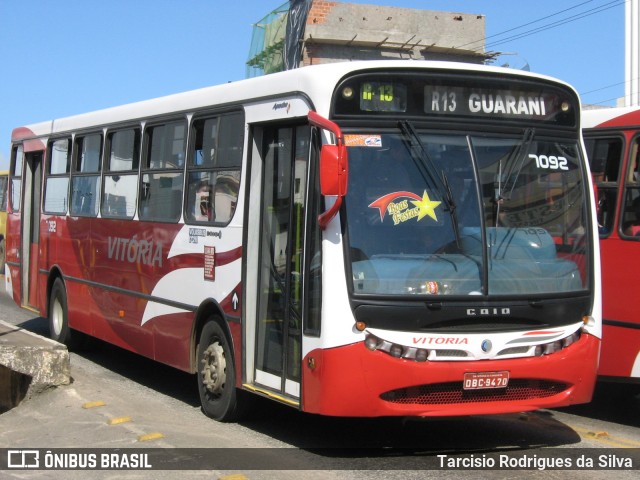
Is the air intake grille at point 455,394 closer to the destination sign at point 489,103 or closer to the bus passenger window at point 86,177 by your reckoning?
the destination sign at point 489,103

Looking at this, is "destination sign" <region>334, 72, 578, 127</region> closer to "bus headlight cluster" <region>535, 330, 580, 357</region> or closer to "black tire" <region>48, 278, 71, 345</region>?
"bus headlight cluster" <region>535, 330, 580, 357</region>

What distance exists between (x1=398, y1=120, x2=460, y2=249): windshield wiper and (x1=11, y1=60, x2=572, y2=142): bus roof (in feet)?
1.67

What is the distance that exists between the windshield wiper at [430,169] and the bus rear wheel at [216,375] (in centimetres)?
257

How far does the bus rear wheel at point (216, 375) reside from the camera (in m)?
8.48

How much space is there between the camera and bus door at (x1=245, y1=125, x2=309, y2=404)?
7438 mm

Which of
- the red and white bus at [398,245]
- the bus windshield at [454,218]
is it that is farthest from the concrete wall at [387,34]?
the bus windshield at [454,218]

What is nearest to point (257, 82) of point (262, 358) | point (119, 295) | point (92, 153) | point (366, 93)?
point (366, 93)

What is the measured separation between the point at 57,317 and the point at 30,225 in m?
1.79

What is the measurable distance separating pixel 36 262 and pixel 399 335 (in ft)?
29.4

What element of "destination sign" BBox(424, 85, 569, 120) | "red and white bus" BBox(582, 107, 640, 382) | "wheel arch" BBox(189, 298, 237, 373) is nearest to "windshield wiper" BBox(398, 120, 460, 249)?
"destination sign" BBox(424, 85, 569, 120)

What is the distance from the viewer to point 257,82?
27.1ft

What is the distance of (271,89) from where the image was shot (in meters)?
7.96

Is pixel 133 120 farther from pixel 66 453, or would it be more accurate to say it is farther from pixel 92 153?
pixel 66 453

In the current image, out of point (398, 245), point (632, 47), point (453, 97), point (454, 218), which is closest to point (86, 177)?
point (453, 97)
